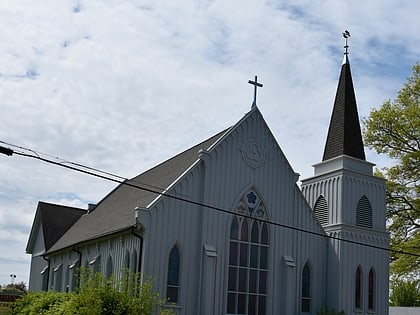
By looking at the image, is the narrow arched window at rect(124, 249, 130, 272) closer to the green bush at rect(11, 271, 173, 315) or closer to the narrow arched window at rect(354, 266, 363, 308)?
the green bush at rect(11, 271, 173, 315)

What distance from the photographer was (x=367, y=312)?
33.9m

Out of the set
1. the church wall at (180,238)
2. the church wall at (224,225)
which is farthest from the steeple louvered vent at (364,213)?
the church wall at (180,238)

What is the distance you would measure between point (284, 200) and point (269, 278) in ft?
11.8

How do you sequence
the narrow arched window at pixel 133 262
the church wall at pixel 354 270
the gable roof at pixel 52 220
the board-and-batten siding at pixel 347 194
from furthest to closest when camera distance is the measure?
1. the gable roof at pixel 52 220
2. the board-and-batten siding at pixel 347 194
3. the church wall at pixel 354 270
4. the narrow arched window at pixel 133 262

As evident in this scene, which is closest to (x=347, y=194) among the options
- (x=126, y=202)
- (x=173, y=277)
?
(x=173, y=277)

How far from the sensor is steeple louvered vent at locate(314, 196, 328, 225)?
114ft

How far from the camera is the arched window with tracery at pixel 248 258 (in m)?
31.2

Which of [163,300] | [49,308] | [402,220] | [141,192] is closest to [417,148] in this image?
[402,220]

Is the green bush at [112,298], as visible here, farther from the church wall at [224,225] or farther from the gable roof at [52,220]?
the gable roof at [52,220]

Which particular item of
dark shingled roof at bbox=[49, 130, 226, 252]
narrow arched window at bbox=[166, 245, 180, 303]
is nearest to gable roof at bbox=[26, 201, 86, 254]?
dark shingled roof at bbox=[49, 130, 226, 252]

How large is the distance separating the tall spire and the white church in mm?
62

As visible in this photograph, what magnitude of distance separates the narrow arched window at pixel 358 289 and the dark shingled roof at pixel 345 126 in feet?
17.9

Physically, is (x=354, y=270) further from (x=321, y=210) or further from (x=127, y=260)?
(x=127, y=260)

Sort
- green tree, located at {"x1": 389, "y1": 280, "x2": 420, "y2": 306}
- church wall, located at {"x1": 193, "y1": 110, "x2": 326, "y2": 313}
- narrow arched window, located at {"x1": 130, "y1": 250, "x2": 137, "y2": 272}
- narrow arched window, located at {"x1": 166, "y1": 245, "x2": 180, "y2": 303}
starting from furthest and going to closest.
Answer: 1. green tree, located at {"x1": 389, "y1": 280, "x2": 420, "y2": 306}
2. church wall, located at {"x1": 193, "y1": 110, "x2": 326, "y2": 313}
3. narrow arched window, located at {"x1": 130, "y1": 250, "x2": 137, "y2": 272}
4. narrow arched window, located at {"x1": 166, "y1": 245, "x2": 180, "y2": 303}
